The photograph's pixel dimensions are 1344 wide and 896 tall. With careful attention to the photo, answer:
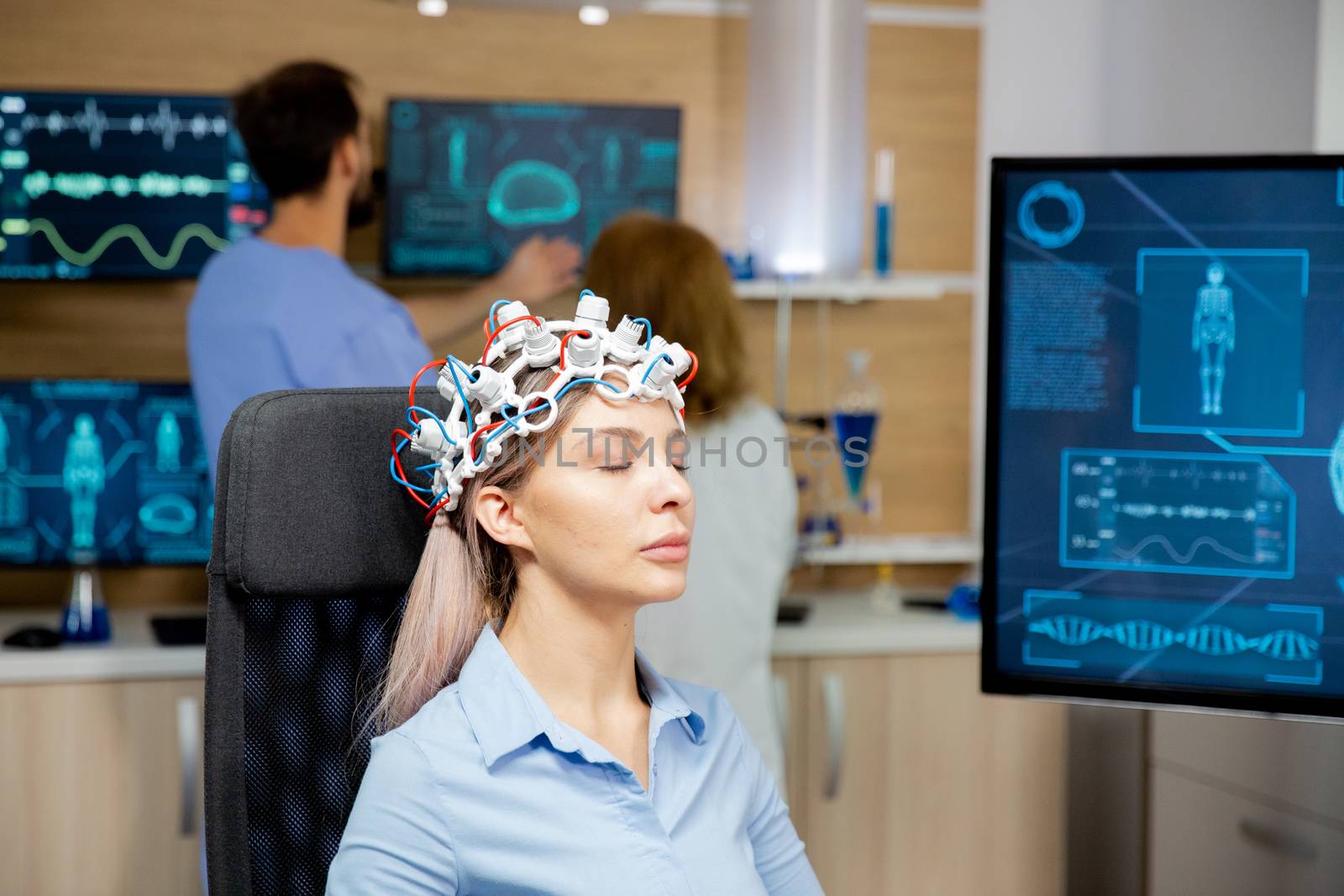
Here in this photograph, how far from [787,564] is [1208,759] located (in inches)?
32.3

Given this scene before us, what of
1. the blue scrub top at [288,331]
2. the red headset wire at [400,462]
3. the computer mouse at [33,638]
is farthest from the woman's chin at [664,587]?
the computer mouse at [33,638]

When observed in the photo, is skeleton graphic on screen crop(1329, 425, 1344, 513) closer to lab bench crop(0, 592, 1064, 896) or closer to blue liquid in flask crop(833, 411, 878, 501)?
lab bench crop(0, 592, 1064, 896)

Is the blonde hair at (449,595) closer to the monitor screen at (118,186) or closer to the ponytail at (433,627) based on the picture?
the ponytail at (433,627)

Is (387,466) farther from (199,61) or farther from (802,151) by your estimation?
(199,61)

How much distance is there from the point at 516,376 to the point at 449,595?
0.78ft

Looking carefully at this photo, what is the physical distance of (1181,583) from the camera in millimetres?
1789

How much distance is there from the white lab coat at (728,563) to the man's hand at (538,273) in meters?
0.74

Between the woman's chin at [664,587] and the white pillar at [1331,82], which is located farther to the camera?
the white pillar at [1331,82]

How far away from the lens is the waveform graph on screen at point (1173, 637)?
1.74 metres

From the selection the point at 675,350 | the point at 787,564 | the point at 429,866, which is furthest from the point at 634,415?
the point at 787,564

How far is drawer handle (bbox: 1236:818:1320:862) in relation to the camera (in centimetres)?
194

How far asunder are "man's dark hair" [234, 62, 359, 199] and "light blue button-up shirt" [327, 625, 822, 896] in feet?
4.42

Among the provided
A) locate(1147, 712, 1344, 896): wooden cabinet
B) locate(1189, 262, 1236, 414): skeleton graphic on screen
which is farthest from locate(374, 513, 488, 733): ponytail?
locate(1147, 712, 1344, 896): wooden cabinet

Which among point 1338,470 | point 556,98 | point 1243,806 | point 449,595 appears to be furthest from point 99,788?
point 1338,470
